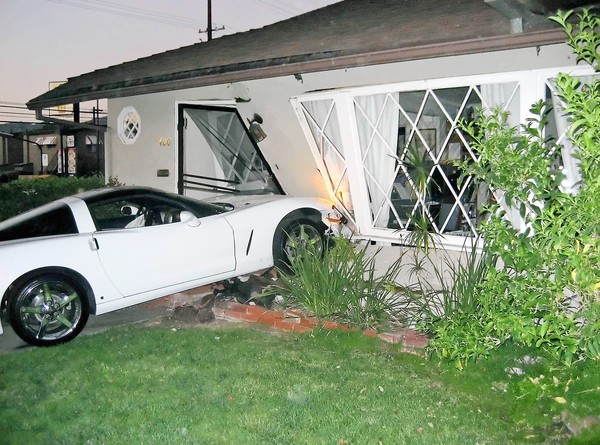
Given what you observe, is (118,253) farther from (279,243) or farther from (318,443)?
(318,443)

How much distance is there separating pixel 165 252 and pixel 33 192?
776cm

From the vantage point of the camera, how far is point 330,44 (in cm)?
810

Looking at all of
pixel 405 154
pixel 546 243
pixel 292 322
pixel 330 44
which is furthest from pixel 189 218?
pixel 546 243

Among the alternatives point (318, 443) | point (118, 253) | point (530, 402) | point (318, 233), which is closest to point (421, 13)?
point (318, 233)

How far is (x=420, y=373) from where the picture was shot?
5.48 meters

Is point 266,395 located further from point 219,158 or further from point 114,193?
point 219,158

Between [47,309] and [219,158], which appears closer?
[47,309]

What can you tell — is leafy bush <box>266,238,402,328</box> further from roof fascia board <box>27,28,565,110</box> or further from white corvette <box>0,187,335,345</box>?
roof fascia board <box>27,28,565,110</box>

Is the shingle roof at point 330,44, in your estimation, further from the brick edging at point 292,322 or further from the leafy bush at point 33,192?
the brick edging at point 292,322

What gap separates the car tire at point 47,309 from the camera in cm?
623

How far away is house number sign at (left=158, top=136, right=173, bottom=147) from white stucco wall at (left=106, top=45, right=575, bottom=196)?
0.13 feet

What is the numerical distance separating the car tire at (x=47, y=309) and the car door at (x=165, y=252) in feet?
1.50

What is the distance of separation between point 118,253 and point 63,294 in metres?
0.69

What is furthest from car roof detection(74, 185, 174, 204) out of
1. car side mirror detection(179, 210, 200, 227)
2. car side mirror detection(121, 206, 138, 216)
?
car side mirror detection(121, 206, 138, 216)
